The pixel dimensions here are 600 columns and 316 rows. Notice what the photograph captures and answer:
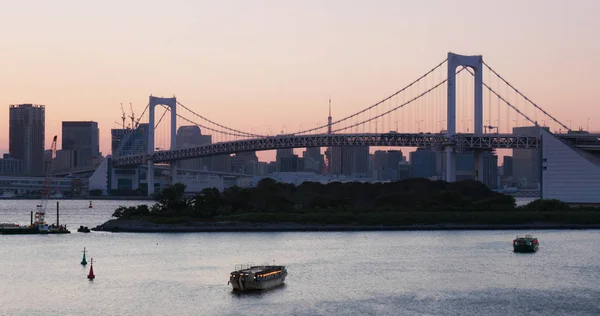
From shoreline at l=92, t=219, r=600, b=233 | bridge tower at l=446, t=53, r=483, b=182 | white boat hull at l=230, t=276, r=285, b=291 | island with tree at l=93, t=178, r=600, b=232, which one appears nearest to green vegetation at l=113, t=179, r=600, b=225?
island with tree at l=93, t=178, r=600, b=232

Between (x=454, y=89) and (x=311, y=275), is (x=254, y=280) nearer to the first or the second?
(x=311, y=275)

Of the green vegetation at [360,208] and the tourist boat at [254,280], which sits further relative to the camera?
the green vegetation at [360,208]

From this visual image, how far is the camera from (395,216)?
71.4 meters

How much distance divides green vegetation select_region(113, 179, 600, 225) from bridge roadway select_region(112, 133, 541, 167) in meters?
3.92

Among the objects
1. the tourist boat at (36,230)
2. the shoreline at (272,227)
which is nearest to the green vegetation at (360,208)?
the shoreline at (272,227)

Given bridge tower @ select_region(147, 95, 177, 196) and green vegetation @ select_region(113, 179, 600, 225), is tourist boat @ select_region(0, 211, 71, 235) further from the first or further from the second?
bridge tower @ select_region(147, 95, 177, 196)

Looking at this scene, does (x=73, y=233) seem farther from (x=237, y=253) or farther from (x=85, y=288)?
(x=85, y=288)

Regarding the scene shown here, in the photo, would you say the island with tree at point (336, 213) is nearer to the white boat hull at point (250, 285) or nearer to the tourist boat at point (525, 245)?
the tourist boat at point (525, 245)

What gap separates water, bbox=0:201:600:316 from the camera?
34344 millimetres

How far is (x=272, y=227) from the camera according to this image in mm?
67562

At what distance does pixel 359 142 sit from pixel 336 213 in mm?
23773

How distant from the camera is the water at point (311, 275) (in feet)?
113

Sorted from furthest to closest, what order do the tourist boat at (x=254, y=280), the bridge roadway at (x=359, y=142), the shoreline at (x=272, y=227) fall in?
1. the bridge roadway at (x=359, y=142)
2. the shoreline at (x=272, y=227)
3. the tourist boat at (x=254, y=280)

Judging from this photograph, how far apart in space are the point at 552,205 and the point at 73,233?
32832 mm
